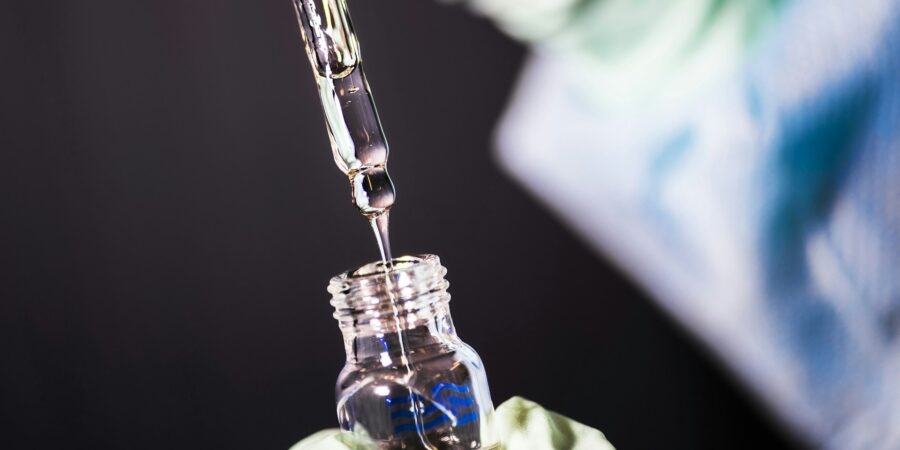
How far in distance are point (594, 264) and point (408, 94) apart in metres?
0.32

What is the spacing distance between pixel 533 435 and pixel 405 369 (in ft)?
0.34

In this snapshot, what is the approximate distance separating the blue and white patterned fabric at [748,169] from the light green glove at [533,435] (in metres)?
0.65

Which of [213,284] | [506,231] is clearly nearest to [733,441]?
[506,231]

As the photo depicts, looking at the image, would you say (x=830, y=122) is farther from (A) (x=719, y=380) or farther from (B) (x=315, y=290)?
(B) (x=315, y=290)

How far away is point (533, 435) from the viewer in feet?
2.62

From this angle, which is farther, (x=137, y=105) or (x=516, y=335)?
(x=516, y=335)

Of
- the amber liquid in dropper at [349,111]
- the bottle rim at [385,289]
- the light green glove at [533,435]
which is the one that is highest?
the amber liquid in dropper at [349,111]

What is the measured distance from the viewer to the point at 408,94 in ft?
4.71

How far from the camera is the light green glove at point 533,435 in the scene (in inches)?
30.9

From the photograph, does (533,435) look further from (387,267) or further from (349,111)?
(349,111)

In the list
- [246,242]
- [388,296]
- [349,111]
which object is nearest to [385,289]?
[388,296]

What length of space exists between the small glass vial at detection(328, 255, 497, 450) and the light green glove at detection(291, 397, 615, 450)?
20mm

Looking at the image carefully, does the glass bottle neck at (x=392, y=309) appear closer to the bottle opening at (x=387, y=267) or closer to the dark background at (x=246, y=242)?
the bottle opening at (x=387, y=267)

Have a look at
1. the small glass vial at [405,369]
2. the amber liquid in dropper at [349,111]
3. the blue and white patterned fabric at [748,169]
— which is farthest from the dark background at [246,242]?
the small glass vial at [405,369]
